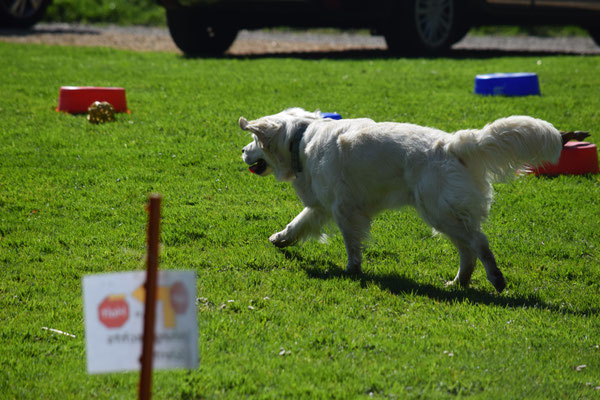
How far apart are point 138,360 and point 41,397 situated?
119 centimetres

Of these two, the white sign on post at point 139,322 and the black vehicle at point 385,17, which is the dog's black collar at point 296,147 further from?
the black vehicle at point 385,17

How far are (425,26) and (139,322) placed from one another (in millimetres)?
13615

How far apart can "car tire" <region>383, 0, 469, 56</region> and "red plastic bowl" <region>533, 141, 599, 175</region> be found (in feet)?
24.5

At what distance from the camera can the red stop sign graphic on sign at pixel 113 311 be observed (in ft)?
9.95

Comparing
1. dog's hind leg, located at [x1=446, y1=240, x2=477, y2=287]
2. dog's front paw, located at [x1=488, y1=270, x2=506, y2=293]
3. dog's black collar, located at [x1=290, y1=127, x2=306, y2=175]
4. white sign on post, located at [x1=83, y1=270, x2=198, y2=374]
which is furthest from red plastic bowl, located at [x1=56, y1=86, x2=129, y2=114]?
white sign on post, located at [x1=83, y1=270, x2=198, y2=374]

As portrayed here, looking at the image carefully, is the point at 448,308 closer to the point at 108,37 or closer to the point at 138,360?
the point at 138,360

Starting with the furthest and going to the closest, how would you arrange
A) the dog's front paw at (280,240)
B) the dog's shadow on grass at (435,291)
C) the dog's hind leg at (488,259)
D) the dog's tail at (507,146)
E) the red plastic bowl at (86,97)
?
the red plastic bowl at (86,97) < the dog's front paw at (280,240) < the dog's hind leg at (488,259) < the dog's shadow on grass at (435,291) < the dog's tail at (507,146)

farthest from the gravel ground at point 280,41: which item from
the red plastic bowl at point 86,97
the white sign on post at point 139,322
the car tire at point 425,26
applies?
the white sign on post at point 139,322

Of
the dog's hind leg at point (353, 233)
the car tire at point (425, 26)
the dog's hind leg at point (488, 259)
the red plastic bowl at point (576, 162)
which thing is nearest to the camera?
the dog's hind leg at point (488, 259)

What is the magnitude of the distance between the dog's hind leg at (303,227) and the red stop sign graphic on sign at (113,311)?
11.4 ft

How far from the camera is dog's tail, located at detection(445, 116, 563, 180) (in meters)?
5.24

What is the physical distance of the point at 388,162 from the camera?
5.79 metres

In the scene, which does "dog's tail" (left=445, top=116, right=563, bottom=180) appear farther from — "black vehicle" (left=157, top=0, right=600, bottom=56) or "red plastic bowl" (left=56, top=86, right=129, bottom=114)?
"black vehicle" (left=157, top=0, right=600, bottom=56)

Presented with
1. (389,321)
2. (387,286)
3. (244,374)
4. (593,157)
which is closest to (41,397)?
(244,374)
